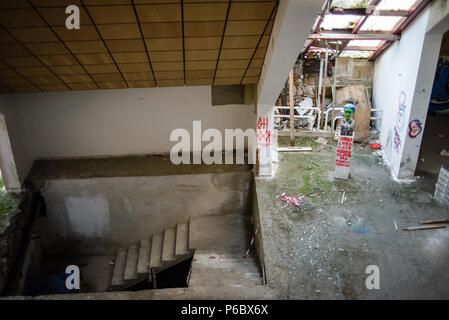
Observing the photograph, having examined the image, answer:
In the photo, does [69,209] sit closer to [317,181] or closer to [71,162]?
[71,162]

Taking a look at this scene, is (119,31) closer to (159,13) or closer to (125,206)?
(159,13)

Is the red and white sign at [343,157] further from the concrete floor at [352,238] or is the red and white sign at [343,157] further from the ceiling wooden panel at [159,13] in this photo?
the ceiling wooden panel at [159,13]

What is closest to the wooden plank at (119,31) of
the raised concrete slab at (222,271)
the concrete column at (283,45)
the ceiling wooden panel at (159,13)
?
the ceiling wooden panel at (159,13)

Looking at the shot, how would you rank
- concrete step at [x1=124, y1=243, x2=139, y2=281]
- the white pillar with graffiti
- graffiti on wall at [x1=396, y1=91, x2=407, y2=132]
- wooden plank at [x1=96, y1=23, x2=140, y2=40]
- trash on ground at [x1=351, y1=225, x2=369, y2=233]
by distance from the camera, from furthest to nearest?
1. concrete step at [x1=124, y1=243, x2=139, y2=281]
2. graffiti on wall at [x1=396, y1=91, x2=407, y2=132]
3. the white pillar with graffiti
4. trash on ground at [x1=351, y1=225, x2=369, y2=233]
5. wooden plank at [x1=96, y1=23, x2=140, y2=40]

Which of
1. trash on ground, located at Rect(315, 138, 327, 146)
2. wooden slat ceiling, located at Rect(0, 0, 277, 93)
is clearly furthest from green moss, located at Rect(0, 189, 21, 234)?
trash on ground, located at Rect(315, 138, 327, 146)

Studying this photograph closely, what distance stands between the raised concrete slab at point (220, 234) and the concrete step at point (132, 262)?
143 centimetres

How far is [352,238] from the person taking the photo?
5250 mm

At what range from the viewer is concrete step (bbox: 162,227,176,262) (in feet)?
21.4

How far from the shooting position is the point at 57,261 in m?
7.48

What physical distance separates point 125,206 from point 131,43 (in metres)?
4.05

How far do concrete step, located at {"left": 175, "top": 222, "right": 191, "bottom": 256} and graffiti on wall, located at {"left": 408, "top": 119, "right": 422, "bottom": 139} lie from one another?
16.4ft

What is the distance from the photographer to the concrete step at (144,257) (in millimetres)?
6582

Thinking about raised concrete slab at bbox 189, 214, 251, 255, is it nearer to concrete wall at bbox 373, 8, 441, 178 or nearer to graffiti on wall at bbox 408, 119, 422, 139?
concrete wall at bbox 373, 8, 441, 178
